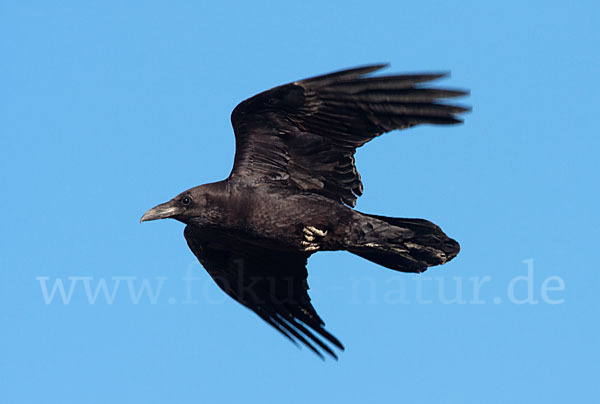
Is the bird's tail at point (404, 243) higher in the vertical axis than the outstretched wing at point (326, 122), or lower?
lower

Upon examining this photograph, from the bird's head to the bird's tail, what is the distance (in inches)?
62.4

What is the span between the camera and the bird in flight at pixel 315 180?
353 inches

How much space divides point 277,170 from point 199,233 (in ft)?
4.61

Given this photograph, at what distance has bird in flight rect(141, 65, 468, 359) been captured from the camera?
8.98m

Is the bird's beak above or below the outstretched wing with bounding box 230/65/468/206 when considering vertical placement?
below

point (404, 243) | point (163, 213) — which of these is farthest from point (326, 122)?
point (163, 213)

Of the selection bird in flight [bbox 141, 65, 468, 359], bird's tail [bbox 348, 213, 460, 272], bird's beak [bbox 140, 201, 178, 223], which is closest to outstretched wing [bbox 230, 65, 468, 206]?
bird in flight [bbox 141, 65, 468, 359]

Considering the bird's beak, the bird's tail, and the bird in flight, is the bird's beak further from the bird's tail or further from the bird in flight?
the bird's tail

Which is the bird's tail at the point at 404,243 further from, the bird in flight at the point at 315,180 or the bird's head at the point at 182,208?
the bird's head at the point at 182,208

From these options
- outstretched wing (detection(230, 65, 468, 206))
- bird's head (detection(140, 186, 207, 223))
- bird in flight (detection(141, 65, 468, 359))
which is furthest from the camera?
bird's head (detection(140, 186, 207, 223))

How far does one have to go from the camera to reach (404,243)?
33.2 feet

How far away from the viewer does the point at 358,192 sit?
32.8 feet

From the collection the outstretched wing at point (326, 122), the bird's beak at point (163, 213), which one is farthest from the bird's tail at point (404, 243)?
the bird's beak at point (163, 213)

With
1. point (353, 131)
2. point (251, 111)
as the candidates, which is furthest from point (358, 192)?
point (251, 111)
